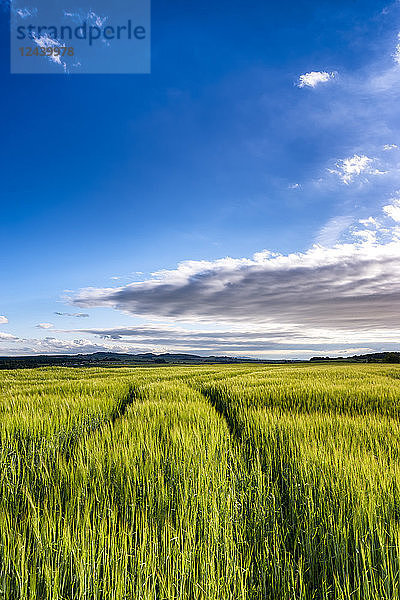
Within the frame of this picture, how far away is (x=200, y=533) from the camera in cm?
210

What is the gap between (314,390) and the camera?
8.29 metres

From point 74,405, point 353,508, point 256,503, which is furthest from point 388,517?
point 74,405

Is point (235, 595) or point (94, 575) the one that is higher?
point (94, 575)

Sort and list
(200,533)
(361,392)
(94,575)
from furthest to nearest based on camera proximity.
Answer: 1. (361,392)
2. (200,533)
3. (94,575)

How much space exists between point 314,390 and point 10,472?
707cm

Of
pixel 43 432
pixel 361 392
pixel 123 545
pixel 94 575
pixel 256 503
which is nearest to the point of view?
pixel 94 575

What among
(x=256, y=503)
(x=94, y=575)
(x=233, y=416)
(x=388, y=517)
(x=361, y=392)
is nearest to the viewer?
(x=94, y=575)

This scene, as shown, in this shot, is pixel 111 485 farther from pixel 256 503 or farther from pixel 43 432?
pixel 43 432

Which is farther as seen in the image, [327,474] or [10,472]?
[10,472]

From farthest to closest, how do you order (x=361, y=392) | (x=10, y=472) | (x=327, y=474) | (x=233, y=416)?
(x=361, y=392)
(x=233, y=416)
(x=10, y=472)
(x=327, y=474)

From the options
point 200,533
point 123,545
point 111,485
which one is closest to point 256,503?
point 200,533

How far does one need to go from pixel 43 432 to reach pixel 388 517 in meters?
4.18

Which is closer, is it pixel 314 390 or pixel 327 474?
pixel 327 474

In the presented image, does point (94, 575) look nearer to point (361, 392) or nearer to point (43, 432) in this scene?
point (43, 432)
